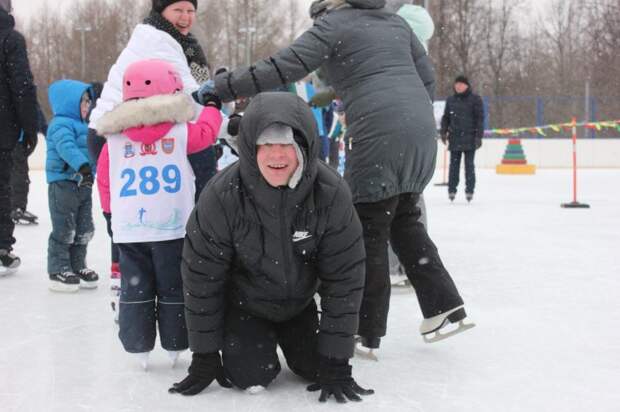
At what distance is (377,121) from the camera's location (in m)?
2.92

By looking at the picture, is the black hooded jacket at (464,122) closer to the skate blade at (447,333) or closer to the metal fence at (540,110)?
the skate blade at (447,333)

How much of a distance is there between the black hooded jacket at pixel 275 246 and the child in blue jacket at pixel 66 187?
1.89m

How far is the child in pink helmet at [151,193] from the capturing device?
2752mm

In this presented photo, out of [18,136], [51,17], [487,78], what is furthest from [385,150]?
[51,17]

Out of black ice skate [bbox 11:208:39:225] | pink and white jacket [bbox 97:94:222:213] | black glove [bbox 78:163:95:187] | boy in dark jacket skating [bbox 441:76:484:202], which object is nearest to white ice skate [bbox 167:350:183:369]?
pink and white jacket [bbox 97:94:222:213]

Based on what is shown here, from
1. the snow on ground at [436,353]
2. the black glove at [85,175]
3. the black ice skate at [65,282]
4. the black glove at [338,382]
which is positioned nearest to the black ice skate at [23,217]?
the snow on ground at [436,353]

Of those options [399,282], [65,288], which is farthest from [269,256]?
[65,288]

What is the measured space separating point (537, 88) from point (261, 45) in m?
11.9

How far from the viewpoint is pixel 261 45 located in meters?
34.7

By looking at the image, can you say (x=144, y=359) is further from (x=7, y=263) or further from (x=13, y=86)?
(x=13, y=86)

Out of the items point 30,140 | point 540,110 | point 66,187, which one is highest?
point 540,110

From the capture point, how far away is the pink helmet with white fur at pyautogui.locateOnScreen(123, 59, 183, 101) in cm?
282

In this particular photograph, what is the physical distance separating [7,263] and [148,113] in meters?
2.58

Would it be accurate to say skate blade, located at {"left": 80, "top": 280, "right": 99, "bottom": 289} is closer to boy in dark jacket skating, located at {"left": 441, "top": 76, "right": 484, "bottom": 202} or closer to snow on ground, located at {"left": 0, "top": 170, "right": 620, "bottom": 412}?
snow on ground, located at {"left": 0, "top": 170, "right": 620, "bottom": 412}
